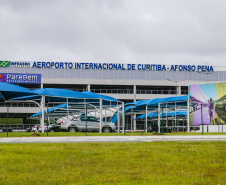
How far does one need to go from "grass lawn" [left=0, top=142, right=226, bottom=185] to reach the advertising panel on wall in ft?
93.1

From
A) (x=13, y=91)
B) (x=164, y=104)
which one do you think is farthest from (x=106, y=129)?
(x=13, y=91)

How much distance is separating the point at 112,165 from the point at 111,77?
6950 centimetres

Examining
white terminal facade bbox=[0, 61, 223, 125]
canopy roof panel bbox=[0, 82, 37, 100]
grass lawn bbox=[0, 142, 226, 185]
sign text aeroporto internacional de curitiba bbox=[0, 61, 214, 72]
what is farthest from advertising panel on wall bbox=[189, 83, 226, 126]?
sign text aeroporto internacional de curitiba bbox=[0, 61, 214, 72]

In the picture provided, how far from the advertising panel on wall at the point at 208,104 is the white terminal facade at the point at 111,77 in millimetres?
32864

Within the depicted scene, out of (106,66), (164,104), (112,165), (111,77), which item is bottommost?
(112,165)

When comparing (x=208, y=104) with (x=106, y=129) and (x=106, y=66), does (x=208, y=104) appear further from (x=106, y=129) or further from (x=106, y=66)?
(x=106, y=66)

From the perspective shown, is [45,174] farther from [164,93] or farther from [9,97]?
[164,93]

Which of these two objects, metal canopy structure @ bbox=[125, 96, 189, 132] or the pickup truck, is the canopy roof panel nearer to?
the pickup truck


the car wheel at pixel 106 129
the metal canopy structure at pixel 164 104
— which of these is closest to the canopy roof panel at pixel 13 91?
the car wheel at pixel 106 129

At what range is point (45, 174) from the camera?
32.0 feet

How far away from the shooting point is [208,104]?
4303cm

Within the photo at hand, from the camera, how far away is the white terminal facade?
252 ft

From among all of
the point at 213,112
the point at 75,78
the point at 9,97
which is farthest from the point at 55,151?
the point at 75,78

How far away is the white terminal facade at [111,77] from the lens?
76875mm
